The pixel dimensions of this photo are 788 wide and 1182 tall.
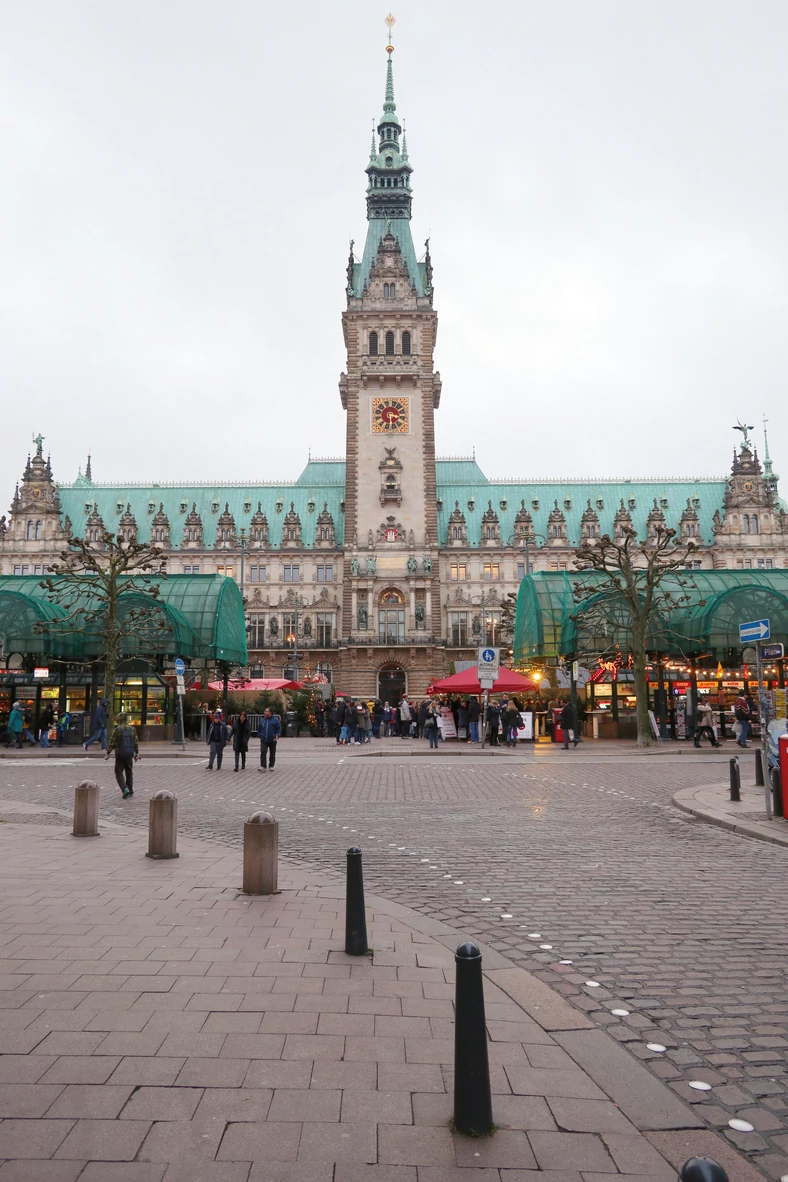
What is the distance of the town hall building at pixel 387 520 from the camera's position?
75.7 meters

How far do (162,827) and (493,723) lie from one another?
25.6m

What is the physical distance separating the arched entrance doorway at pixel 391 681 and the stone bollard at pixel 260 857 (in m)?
66.4

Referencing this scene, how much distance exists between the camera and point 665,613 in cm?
3934

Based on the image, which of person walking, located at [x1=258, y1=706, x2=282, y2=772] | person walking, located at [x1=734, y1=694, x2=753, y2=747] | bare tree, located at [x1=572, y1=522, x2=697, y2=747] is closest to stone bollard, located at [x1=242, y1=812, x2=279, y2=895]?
person walking, located at [x1=258, y1=706, x2=282, y2=772]

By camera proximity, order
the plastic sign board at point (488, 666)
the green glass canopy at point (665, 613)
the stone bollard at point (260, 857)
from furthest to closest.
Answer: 1. the green glass canopy at point (665, 613)
2. the plastic sign board at point (488, 666)
3. the stone bollard at point (260, 857)

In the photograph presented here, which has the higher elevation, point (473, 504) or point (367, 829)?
point (473, 504)

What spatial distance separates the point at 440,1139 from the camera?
377 centimetres

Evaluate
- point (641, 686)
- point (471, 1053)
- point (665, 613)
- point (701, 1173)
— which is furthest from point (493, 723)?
point (701, 1173)

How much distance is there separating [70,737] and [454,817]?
89.4 feet

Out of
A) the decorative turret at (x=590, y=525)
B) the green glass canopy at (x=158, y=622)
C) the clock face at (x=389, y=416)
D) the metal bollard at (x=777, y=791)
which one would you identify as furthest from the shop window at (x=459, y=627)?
the metal bollard at (x=777, y=791)

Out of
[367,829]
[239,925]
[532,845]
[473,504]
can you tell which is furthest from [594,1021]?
[473,504]

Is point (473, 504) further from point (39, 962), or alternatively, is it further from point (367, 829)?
point (39, 962)

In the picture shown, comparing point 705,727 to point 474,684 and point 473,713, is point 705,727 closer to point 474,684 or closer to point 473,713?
point 474,684

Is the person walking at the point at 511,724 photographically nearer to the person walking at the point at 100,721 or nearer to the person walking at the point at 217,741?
the person walking at the point at 217,741
